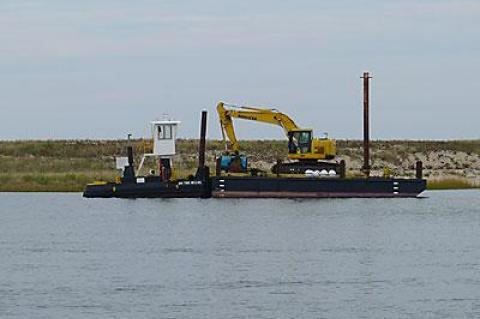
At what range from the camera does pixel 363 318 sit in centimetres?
3041

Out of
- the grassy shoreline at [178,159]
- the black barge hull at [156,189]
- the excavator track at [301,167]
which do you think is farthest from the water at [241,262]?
the grassy shoreline at [178,159]

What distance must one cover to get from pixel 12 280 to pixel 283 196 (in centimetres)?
3626

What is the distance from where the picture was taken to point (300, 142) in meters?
74.4

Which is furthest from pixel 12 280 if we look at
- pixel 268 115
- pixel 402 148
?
pixel 402 148

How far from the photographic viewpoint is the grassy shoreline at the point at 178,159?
8806 centimetres

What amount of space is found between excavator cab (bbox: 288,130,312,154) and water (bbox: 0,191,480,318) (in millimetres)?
7357

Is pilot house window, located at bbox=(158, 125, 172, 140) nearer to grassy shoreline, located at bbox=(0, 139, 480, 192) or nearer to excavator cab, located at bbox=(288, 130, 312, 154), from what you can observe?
excavator cab, located at bbox=(288, 130, 312, 154)

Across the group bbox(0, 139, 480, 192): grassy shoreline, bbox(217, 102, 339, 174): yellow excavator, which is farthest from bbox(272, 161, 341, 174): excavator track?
bbox(0, 139, 480, 192): grassy shoreline

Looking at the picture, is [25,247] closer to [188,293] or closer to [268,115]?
[188,293]

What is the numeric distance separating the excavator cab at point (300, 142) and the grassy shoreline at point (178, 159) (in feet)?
46.2

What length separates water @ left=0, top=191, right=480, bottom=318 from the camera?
32.1 metres

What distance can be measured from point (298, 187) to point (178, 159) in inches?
1215

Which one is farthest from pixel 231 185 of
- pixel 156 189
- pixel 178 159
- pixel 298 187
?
pixel 178 159

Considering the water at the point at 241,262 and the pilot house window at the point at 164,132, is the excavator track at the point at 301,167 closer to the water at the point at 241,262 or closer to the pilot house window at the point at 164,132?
the pilot house window at the point at 164,132
